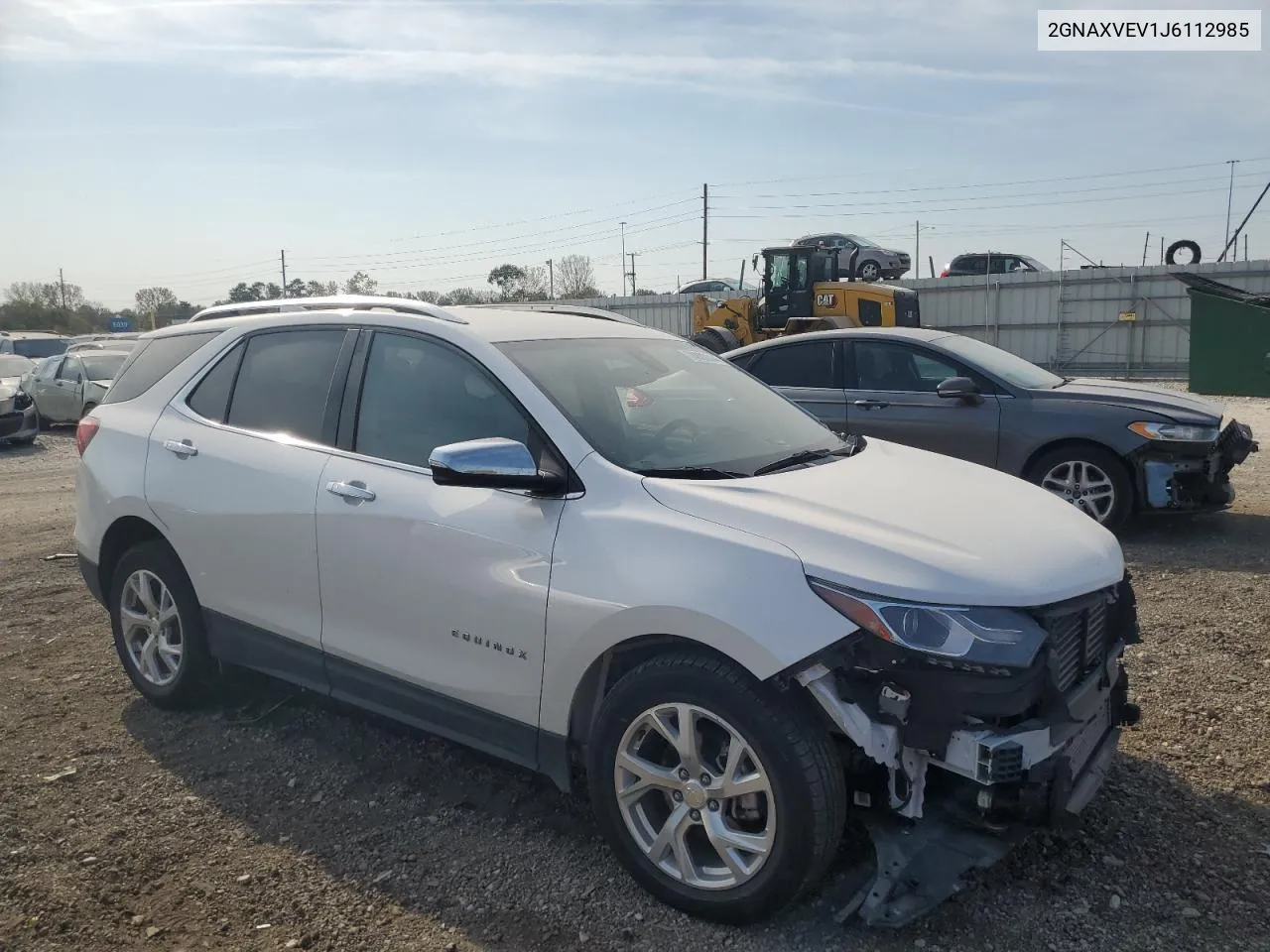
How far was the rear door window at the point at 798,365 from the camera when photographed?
8.48 metres

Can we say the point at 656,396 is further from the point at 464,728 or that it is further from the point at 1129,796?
the point at 1129,796

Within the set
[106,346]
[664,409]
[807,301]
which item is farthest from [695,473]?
[106,346]

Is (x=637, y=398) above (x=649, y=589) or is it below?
above

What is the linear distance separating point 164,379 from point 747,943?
355cm

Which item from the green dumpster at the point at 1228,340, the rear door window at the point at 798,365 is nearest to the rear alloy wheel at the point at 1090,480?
the rear door window at the point at 798,365

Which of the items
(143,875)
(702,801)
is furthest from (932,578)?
(143,875)

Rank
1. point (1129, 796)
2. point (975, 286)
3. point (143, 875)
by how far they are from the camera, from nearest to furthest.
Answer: point (143, 875), point (1129, 796), point (975, 286)

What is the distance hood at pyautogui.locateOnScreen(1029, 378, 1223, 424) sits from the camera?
7094mm

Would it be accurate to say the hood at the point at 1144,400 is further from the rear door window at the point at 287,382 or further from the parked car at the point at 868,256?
the parked car at the point at 868,256

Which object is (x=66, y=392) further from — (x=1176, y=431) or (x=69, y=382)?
(x=1176, y=431)

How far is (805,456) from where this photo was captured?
11.8 ft

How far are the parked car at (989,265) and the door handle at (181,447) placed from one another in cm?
2994

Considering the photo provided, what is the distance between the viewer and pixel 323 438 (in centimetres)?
384

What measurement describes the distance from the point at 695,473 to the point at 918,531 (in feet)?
2.36
